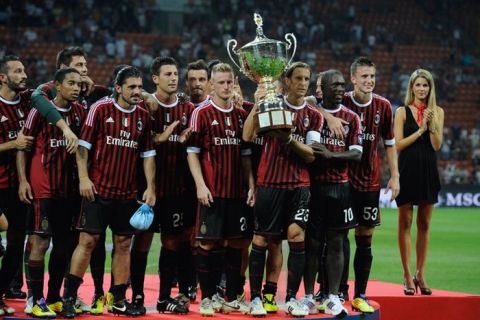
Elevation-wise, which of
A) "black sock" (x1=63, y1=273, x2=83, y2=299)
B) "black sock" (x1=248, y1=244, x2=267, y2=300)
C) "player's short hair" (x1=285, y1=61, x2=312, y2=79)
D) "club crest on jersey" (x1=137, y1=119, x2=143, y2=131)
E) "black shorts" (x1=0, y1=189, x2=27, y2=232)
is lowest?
"black sock" (x1=63, y1=273, x2=83, y2=299)

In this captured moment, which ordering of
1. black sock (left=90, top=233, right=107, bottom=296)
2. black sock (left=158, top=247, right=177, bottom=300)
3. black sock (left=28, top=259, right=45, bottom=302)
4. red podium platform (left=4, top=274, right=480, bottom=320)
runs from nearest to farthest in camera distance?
black sock (left=28, top=259, right=45, bottom=302), black sock (left=158, top=247, right=177, bottom=300), black sock (left=90, top=233, right=107, bottom=296), red podium platform (left=4, top=274, right=480, bottom=320)

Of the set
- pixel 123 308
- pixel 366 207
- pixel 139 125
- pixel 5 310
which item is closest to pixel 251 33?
pixel 366 207

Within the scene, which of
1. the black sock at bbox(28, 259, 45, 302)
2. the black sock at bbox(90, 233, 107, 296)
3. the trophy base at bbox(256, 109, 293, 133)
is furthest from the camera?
the black sock at bbox(90, 233, 107, 296)

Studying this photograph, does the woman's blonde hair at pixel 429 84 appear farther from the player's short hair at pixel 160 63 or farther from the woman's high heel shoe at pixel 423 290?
the player's short hair at pixel 160 63

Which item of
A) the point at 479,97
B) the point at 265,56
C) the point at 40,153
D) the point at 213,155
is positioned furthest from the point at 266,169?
the point at 479,97

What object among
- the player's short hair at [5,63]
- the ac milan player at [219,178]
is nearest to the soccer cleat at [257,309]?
the ac milan player at [219,178]

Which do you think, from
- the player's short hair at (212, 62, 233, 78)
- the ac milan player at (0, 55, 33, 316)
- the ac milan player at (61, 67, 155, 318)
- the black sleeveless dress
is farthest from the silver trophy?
the black sleeveless dress

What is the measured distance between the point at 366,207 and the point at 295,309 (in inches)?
52.4

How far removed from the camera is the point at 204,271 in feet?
25.3

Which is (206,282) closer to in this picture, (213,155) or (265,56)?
(213,155)

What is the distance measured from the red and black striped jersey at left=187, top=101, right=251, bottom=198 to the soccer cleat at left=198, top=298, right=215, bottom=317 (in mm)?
871

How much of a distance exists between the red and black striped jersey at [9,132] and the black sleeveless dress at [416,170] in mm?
3737

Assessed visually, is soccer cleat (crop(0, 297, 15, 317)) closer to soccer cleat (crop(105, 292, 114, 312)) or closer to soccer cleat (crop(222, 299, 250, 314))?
soccer cleat (crop(105, 292, 114, 312))

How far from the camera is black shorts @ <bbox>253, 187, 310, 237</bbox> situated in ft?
24.7
